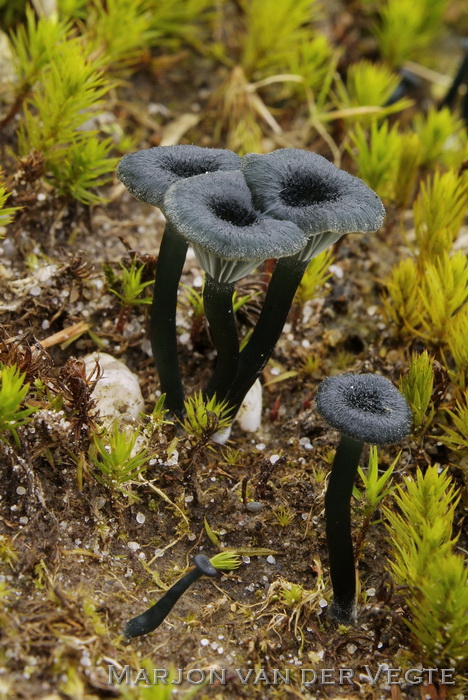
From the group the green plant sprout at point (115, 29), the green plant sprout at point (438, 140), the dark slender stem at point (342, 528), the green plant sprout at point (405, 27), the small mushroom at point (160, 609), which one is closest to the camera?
the small mushroom at point (160, 609)

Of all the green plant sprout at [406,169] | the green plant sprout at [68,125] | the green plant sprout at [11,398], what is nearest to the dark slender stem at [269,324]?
the green plant sprout at [11,398]

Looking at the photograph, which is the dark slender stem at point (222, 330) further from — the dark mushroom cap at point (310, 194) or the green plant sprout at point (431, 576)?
the green plant sprout at point (431, 576)

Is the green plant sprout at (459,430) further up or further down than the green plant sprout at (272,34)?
further down

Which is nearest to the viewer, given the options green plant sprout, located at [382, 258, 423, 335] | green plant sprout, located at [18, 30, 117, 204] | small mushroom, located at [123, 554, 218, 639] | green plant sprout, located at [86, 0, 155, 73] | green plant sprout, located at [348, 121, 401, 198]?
small mushroom, located at [123, 554, 218, 639]

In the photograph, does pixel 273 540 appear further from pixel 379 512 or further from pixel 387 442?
pixel 387 442

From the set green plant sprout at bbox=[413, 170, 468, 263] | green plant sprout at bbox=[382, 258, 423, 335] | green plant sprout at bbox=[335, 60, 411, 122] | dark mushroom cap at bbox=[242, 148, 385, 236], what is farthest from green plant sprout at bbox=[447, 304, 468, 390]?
green plant sprout at bbox=[335, 60, 411, 122]

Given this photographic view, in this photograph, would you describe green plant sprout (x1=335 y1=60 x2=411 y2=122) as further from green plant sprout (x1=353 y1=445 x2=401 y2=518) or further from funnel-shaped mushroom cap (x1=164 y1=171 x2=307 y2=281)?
green plant sprout (x1=353 y1=445 x2=401 y2=518)

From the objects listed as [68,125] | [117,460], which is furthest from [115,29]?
[117,460]
